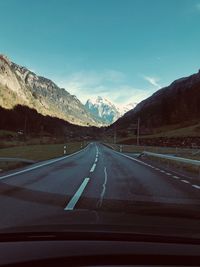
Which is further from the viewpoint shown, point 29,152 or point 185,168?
point 29,152

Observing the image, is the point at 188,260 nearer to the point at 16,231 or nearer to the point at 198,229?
the point at 198,229

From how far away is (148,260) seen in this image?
273 cm

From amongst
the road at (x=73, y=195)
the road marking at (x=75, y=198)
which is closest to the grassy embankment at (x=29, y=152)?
the road at (x=73, y=195)

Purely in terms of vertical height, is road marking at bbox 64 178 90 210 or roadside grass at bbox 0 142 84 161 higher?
roadside grass at bbox 0 142 84 161

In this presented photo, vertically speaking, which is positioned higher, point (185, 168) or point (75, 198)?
point (185, 168)

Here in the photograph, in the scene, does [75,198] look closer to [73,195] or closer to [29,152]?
[73,195]

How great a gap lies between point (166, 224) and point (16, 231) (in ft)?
3.95

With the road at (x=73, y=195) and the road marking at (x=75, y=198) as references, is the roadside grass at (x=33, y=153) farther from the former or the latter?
the road marking at (x=75, y=198)

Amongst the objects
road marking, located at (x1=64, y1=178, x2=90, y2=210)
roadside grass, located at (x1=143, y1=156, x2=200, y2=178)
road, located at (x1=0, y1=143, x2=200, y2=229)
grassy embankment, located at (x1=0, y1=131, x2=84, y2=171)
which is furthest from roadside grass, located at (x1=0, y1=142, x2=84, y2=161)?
road marking, located at (x1=64, y1=178, x2=90, y2=210)

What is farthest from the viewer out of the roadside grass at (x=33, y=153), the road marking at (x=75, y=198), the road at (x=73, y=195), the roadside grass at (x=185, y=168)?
the roadside grass at (x=33, y=153)

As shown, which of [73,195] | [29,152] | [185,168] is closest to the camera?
[73,195]

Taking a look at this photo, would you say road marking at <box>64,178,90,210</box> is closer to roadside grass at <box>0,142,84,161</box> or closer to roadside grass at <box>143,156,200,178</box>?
roadside grass at <box>143,156,200,178</box>

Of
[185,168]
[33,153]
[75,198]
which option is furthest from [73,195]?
[33,153]

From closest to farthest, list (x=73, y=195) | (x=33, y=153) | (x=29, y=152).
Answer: (x=73, y=195) < (x=33, y=153) < (x=29, y=152)
